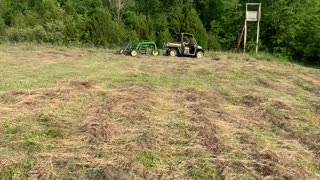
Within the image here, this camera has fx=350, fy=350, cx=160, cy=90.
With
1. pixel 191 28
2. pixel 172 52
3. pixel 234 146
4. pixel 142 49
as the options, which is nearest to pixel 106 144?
pixel 234 146

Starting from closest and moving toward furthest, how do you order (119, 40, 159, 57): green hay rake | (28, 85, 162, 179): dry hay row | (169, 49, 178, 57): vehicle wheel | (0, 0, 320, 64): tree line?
(28, 85, 162, 179): dry hay row
(119, 40, 159, 57): green hay rake
(169, 49, 178, 57): vehicle wheel
(0, 0, 320, 64): tree line

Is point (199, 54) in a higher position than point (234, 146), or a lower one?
higher

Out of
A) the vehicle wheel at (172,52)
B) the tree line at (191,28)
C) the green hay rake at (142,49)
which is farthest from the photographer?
the tree line at (191,28)

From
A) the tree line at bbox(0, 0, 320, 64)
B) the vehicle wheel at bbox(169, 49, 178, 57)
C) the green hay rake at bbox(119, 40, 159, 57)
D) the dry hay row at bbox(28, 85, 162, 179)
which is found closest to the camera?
the dry hay row at bbox(28, 85, 162, 179)

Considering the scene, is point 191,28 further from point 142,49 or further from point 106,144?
point 106,144

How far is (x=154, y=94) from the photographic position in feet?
22.4

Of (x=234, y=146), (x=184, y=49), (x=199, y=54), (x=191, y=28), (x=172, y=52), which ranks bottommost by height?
(x=234, y=146)

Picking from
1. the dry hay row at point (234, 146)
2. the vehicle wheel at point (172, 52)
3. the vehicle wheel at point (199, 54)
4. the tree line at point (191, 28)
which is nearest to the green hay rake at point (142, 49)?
the vehicle wheel at point (172, 52)

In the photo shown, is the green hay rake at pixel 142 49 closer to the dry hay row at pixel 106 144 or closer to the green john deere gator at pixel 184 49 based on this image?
the green john deere gator at pixel 184 49

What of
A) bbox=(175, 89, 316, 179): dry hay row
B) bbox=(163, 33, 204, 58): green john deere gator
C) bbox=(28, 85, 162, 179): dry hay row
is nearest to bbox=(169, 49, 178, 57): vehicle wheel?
bbox=(163, 33, 204, 58): green john deere gator

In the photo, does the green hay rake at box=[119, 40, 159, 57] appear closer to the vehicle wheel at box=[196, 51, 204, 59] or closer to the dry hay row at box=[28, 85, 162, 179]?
the vehicle wheel at box=[196, 51, 204, 59]

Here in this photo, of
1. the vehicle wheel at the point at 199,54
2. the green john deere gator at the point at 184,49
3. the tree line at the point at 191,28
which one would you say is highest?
the tree line at the point at 191,28

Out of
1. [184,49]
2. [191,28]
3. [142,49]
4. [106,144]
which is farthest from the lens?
[191,28]

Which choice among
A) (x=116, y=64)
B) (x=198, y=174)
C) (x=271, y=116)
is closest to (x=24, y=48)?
(x=116, y=64)
